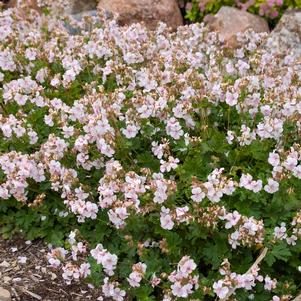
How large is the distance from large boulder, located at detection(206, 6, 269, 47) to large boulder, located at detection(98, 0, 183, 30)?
640 mm

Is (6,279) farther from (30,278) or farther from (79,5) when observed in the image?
(79,5)

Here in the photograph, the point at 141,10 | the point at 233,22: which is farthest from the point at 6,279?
the point at 141,10

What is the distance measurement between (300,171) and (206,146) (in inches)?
27.0

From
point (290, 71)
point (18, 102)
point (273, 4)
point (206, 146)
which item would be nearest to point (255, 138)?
point (206, 146)

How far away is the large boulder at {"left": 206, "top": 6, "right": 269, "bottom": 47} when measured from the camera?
828cm

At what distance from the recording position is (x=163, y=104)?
175 inches

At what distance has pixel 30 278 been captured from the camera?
436 centimetres

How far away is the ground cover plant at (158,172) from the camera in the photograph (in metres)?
3.75

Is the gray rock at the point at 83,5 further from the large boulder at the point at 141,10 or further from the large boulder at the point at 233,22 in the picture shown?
the large boulder at the point at 233,22

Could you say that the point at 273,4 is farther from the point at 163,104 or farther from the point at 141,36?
the point at 163,104

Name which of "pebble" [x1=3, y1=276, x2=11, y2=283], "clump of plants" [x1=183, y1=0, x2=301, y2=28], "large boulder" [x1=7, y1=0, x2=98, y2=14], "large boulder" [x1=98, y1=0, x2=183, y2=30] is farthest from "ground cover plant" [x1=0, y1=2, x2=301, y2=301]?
"large boulder" [x1=7, y1=0, x2=98, y2=14]

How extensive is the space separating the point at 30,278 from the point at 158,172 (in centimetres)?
114

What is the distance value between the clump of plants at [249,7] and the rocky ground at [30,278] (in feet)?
18.0

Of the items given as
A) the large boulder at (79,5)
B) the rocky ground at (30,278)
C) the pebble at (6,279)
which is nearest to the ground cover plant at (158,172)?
the rocky ground at (30,278)
